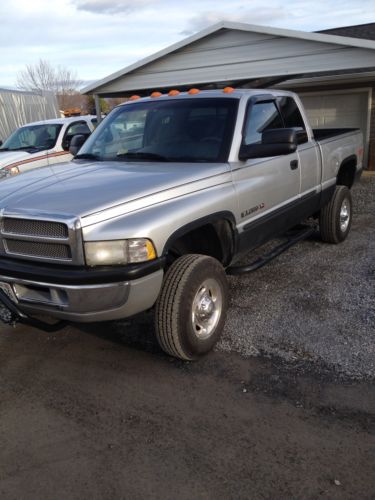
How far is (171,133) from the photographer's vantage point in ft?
13.6

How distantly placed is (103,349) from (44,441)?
3.59 feet

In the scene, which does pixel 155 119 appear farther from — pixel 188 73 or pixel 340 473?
pixel 188 73

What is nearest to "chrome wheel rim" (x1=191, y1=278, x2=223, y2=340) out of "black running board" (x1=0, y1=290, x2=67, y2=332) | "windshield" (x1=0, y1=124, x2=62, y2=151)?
"black running board" (x1=0, y1=290, x2=67, y2=332)

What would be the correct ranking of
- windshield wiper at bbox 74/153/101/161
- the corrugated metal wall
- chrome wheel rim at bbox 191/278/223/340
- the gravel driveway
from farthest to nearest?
the corrugated metal wall → windshield wiper at bbox 74/153/101/161 → the gravel driveway → chrome wheel rim at bbox 191/278/223/340

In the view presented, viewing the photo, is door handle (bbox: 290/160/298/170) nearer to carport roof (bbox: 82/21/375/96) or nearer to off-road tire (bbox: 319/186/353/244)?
off-road tire (bbox: 319/186/353/244)

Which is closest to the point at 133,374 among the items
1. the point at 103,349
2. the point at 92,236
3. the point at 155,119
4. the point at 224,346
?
the point at 103,349

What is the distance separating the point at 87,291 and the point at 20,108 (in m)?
18.3

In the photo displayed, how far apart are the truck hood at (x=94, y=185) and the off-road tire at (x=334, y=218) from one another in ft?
8.94

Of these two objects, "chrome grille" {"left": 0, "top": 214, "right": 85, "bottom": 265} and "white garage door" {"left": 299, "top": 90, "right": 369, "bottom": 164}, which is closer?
"chrome grille" {"left": 0, "top": 214, "right": 85, "bottom": 265}

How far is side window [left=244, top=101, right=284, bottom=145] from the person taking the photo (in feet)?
13.6

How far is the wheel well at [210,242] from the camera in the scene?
3656 mm

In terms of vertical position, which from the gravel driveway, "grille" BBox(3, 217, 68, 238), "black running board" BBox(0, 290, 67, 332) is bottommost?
the gravel driveway

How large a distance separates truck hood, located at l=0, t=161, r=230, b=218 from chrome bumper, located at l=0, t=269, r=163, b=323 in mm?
464

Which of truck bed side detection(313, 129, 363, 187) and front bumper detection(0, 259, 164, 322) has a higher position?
truck bed side detection(313, 129, 363, 187)
